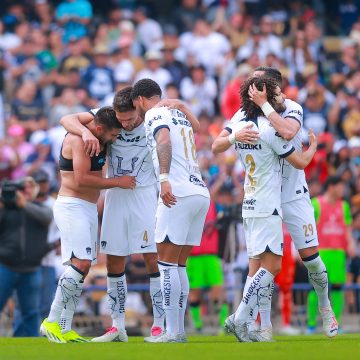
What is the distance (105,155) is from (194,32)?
14288 mm

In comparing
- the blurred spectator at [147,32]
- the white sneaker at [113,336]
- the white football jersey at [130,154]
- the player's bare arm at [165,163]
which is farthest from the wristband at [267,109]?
the blurred spectator at [147,32]

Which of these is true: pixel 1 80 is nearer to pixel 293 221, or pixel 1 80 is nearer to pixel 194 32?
pixel 194 32

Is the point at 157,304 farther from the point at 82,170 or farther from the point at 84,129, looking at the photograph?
the point at 84,129

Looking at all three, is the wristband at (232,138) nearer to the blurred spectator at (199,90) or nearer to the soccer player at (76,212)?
the soccer player at (76,212)

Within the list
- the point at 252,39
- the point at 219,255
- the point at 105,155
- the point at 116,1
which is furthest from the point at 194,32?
the point at 105,155

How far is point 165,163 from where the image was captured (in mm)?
13086

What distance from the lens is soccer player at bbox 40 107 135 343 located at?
13641 mm

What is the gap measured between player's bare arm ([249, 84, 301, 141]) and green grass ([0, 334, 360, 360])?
82.0 inches

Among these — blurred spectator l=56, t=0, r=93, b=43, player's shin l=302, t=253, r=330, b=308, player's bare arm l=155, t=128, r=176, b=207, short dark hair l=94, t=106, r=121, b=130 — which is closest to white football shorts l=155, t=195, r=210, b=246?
player's bare arm l=155, t=128, r=176, b=207

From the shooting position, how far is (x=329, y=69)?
2869 cm

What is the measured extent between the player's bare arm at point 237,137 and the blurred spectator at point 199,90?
1242 centimetres

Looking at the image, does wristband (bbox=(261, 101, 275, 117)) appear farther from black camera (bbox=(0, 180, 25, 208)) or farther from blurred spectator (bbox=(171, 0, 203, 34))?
blurred spectator (bbox=(171, 0, 203, 34))

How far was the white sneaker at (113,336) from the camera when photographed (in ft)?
46.1

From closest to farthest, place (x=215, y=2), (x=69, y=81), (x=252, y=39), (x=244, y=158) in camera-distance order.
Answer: (x=244, y=158) → (x=69, y=81) → (x=252, y=39) → (x=215, y=2)
